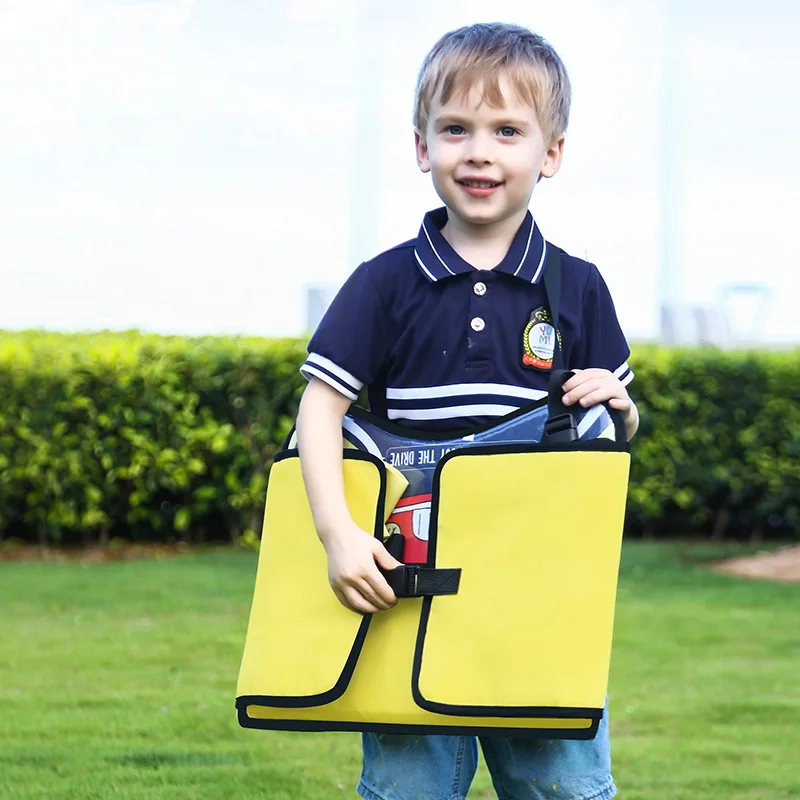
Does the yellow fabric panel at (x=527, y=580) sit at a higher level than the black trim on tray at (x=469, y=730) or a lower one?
higher

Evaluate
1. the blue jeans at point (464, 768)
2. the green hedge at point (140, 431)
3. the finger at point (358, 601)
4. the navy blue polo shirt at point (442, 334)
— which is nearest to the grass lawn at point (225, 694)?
the green hedge at point (140, 431)

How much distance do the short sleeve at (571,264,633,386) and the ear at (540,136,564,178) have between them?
233mm

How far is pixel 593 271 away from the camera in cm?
272

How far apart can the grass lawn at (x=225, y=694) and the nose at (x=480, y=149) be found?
2.21 metres

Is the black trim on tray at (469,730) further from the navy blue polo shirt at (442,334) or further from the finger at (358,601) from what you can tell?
the navy blue polo shirt at (442,334)

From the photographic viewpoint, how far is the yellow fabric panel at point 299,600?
2.45 metres

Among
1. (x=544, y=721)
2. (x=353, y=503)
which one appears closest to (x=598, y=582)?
(x=544, y=721)

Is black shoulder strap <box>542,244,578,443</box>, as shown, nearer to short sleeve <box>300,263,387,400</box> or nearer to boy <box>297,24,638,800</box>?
boy <box>297,24,638,800</box>

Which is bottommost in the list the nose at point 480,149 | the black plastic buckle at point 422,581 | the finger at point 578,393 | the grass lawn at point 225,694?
the grass lawn at point 225,694

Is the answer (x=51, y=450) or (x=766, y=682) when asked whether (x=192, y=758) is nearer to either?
(x=766, y=682)

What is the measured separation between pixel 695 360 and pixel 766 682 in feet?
15.5

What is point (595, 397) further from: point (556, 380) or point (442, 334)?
point (442, 334)

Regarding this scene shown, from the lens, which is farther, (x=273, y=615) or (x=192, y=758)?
(x=192, y=758)

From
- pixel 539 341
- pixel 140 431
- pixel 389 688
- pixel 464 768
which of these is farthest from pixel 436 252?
pixel 140 431
